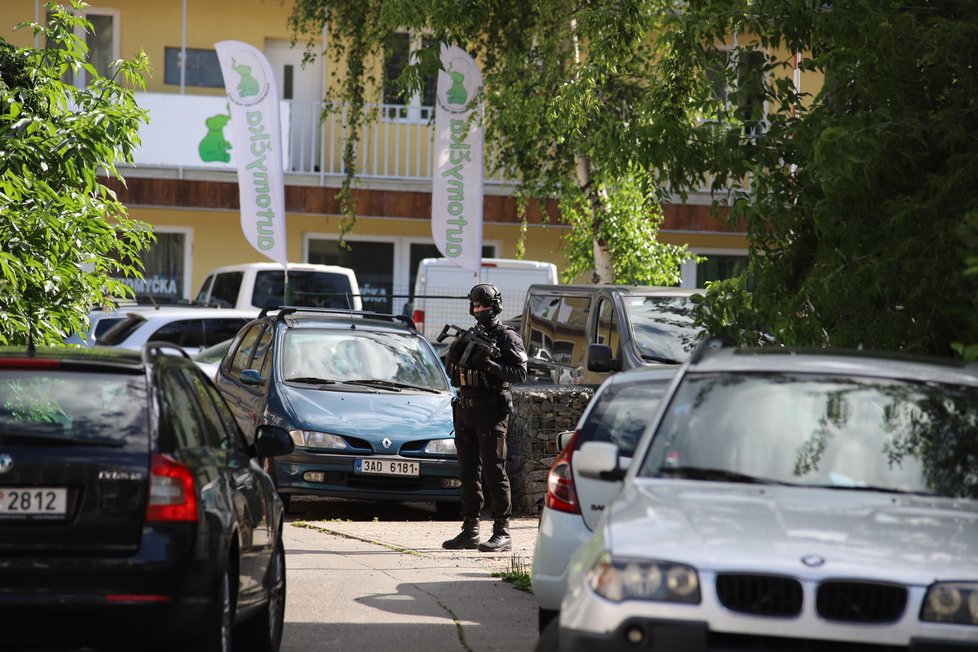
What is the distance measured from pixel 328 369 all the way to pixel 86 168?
4658 mm

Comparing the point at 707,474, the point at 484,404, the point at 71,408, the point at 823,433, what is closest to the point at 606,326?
the point at 484,404

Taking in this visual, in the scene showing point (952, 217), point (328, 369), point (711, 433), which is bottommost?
point (328, 369)

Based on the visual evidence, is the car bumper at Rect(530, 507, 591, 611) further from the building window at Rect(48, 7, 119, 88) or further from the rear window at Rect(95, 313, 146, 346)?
the building window at Rect(48, 7, 119, 88)

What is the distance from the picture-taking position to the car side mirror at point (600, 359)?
1338cm

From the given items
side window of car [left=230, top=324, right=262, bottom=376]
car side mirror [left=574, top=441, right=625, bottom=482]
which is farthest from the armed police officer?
car side mirror [left=574, top=441, right=625, bottom=482]

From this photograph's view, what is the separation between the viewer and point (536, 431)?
45.6 ft

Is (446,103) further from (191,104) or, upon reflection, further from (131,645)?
(131,645)

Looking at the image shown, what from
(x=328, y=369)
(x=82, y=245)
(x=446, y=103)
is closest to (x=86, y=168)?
(x=82, y=245)

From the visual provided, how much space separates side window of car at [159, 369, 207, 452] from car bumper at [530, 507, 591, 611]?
1.71 meters

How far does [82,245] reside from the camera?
1028 cm

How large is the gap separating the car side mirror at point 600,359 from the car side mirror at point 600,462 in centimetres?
719

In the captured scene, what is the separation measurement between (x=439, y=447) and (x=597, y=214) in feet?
26.4

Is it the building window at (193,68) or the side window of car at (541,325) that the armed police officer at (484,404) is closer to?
the side window of car at (541,325)

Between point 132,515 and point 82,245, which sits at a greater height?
point 82,245
